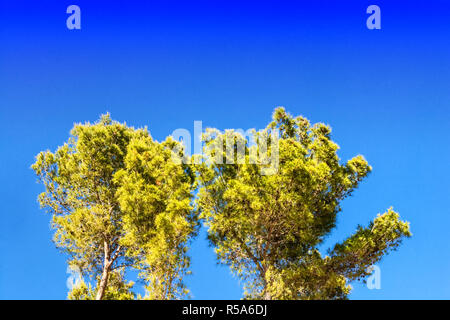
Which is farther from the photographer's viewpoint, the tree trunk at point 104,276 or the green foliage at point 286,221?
the tree trunk at point 104,276

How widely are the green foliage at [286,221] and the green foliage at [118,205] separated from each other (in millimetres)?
1884

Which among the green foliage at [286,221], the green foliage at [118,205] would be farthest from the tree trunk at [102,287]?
the green foliage at [286,221]

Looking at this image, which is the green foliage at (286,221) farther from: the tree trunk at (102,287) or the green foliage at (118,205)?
the tree trunk at (102,287)

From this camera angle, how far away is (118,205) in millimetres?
17703

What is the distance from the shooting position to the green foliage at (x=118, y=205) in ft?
44.1

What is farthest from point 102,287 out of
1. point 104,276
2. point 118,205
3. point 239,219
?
point 239,219

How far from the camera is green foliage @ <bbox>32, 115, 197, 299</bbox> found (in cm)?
1343

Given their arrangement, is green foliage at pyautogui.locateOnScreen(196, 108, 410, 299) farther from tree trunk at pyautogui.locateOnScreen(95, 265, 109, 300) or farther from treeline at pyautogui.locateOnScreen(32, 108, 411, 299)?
tree trunk at pyautogui.locateOnScreen(95, 265, 109, 300)

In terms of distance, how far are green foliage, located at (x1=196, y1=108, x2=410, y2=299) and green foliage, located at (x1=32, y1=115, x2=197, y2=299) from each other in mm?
1884

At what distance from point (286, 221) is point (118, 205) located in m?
9.84
